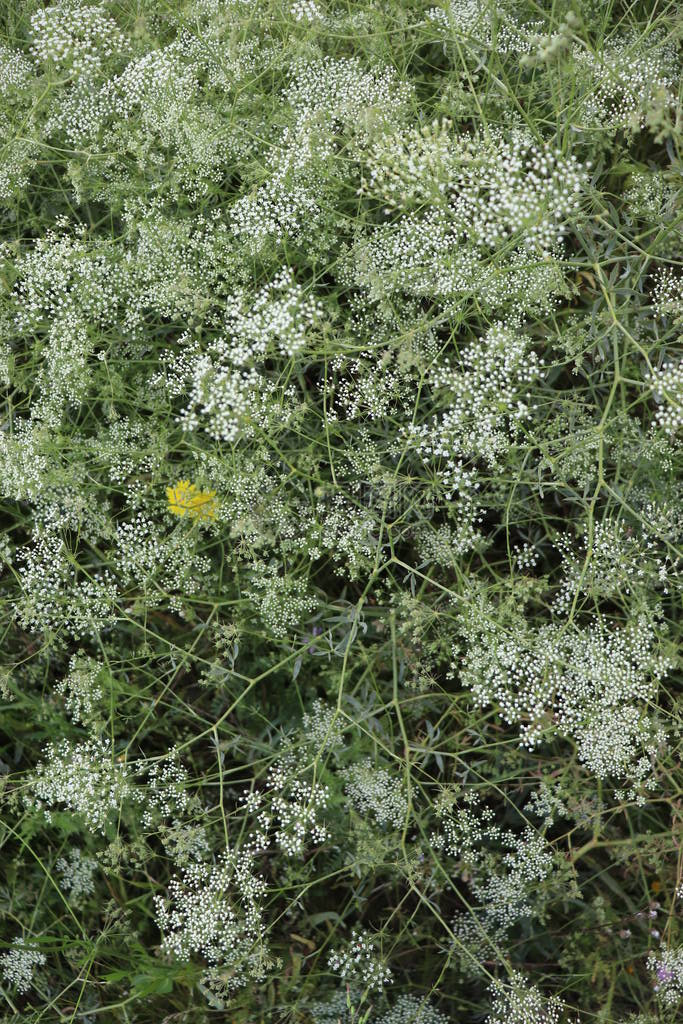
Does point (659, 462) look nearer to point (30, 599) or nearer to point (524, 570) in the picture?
point (524, 570)

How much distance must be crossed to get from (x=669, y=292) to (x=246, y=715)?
2.76 meters

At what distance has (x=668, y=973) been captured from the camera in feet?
11.1

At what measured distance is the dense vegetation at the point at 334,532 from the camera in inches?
130

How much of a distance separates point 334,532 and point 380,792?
3.82ft

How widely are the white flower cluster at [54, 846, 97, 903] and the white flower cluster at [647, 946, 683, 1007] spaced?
103 inches

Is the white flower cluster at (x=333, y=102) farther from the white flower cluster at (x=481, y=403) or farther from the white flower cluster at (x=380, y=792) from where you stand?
the white flower cluster at (x=380, y=792)

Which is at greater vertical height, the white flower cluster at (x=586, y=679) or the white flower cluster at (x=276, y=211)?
the white flower cluster at (x=276, y=211)

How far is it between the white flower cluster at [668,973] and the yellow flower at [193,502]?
2.78 metres

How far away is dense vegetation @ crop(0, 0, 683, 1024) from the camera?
10.8 ft

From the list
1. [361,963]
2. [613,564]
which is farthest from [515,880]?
[613,564]

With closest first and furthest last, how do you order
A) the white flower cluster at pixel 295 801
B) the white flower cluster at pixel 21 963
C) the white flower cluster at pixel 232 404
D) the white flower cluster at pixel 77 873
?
the white flower cluster at pixel 232 404
the white flower cluster at pixel 295 801
the white flower cluster at pixel 21 963
the white flower cluster at pixel 77 873

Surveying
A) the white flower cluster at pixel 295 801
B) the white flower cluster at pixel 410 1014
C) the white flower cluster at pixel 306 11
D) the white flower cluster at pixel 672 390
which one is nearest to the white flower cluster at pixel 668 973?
the white flower cluster at pixel 410 1014

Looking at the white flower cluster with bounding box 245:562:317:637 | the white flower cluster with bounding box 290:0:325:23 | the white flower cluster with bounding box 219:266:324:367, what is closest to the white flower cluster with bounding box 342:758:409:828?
the white flower cluster with bounding box 245:562:317:637

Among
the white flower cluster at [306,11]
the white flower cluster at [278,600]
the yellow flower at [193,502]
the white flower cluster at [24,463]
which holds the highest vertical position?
the white flower cluster at [306,11]
